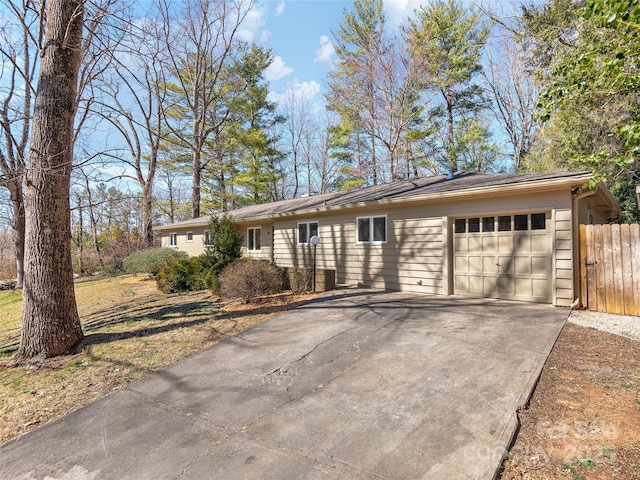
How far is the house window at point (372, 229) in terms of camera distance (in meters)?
9.59

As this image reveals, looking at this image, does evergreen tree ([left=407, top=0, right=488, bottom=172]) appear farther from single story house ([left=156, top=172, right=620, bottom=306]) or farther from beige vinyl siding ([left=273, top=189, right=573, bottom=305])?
beige vinyl siding ([left=273, top=189, right=573, bottom=305])

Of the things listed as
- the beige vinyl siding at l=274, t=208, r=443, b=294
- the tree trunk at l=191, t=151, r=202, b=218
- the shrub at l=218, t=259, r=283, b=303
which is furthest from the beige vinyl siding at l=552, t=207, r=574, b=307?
the tree trunk at l=191, t=151, r=202, b=218

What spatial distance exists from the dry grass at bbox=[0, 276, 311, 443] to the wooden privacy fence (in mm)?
5903

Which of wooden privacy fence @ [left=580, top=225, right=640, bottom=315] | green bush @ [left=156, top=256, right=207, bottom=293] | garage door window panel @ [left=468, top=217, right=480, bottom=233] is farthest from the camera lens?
green bush @ [left=156, top=256, right=207, bottom=293]

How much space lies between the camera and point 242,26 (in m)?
18.0

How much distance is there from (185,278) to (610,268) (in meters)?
11.3

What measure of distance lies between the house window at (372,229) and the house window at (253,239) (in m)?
5.70

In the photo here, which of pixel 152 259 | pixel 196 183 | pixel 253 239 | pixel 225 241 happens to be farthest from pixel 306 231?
pixel 196 183

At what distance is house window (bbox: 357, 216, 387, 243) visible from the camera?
9.59 m

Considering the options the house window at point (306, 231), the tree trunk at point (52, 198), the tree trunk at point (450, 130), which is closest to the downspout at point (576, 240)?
the house window at point (306, 231)

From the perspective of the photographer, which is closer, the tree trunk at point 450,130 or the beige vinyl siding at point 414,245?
the beige vinyl siding at point 414,245

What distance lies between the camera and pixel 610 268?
622cm

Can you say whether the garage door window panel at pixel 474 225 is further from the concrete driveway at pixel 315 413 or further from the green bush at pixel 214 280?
the green bush at pixel 214 280

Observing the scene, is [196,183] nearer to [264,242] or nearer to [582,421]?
[264,242]
